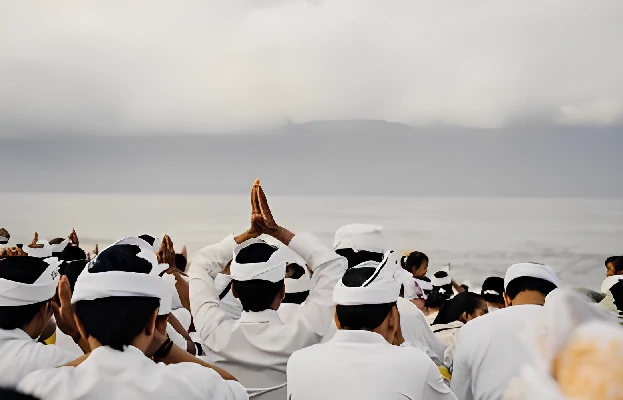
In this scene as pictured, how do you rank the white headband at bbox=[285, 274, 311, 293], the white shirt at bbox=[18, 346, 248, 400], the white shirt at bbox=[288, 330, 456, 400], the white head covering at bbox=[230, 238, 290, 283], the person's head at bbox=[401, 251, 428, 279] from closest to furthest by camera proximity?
the white shirt at bbox=[18, 346, 248, 400]
the white shirt at bbox=[288, 330, 456, 400]
the white head covering at bbox=[230, 238, 290, 283]
the white headband at bbox=[285, 274, 311, 293]
the person's head at bbox=[401, 251, 428, 279]

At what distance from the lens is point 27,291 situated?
1367 mm

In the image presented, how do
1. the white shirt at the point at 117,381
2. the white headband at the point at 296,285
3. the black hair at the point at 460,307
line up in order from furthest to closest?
the black hair at the point at 460,307 < the white headband at the point at 296,285 < the white shirt at the point at 117,381

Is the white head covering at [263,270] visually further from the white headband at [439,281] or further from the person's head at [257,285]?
the white headband at [439,281]

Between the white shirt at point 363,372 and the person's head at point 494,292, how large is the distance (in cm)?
114

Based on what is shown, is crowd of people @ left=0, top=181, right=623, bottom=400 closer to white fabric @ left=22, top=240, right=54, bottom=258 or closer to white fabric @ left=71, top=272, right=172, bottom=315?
white fabric @ left=71, top=272, right=172, bottom=315

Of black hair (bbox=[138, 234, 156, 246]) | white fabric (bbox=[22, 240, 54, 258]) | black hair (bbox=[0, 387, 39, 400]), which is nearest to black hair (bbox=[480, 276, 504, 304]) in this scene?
black hair (bbox=[138, 234, 156, 246])

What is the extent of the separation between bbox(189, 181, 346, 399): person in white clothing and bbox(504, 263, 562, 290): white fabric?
16.9 inches

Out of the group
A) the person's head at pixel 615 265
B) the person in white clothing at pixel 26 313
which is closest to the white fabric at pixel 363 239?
the person in white clothing at pixel 26 313

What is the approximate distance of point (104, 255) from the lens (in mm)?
1097

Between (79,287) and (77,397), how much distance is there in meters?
0.17

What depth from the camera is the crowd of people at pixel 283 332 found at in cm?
58

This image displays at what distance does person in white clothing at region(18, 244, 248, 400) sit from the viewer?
1.00 meters

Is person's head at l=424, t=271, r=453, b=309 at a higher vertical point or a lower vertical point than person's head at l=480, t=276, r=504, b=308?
lower

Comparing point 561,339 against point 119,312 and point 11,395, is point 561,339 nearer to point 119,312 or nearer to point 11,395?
point 11,395
